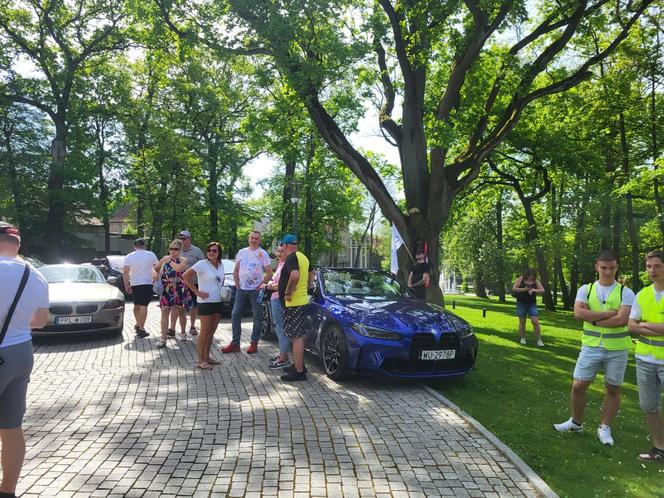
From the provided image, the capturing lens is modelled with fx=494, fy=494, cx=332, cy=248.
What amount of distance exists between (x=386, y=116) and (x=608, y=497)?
11.7 meters

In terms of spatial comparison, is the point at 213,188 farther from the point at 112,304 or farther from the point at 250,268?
the point at 250,268

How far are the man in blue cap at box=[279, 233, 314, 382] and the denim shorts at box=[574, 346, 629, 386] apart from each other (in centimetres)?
339

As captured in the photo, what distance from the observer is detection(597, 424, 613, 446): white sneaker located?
15.4ft

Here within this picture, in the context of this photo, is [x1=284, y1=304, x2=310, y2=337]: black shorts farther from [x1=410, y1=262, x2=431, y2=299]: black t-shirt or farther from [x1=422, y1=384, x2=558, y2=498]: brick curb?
[x1=410, y1=262, x2=431, y2=299]: black t-shirt

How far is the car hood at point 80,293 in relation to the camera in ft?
29.5

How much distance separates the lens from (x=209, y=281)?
716 cm

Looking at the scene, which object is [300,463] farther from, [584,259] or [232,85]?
[232,85]

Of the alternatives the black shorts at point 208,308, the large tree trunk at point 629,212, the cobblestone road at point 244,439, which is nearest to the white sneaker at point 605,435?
the cobblestone road at point 244,439

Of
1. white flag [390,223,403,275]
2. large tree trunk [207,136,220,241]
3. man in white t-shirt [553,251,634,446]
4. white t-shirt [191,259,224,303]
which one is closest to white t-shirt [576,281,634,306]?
man in white t-shirt [553,251,634,446]

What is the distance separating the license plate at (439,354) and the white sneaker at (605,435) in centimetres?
194

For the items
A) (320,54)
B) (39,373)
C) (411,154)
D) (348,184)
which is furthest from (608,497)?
(348,184)

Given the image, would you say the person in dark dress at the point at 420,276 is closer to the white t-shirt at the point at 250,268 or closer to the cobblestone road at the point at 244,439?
the white t-shirt at the point at 250,268

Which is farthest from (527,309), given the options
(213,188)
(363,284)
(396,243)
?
(213,188)

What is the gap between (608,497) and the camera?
3.61m
